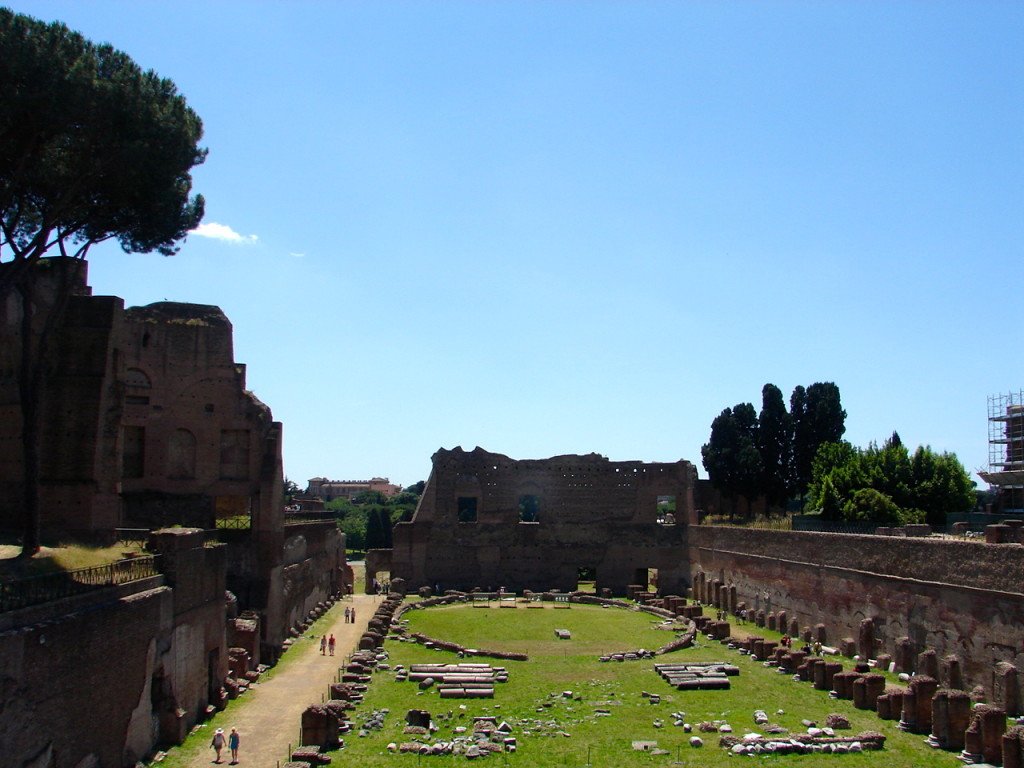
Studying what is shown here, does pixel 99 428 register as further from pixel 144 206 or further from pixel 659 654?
pixel 659 654

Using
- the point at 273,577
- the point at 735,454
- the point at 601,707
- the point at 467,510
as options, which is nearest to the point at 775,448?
the point at 735,454

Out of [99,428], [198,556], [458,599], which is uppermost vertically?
[99,428]

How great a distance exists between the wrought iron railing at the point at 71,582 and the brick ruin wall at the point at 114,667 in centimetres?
14

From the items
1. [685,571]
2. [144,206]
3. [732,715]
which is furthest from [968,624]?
[685,571]

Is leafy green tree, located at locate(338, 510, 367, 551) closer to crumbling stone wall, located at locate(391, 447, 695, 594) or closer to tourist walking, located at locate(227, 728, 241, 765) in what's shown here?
crumbling stone wall, located at locate(391, 447, 695, 594)

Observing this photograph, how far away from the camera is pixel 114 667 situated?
43.3 feet

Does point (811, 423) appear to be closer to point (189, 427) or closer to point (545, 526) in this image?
point (545, 526)

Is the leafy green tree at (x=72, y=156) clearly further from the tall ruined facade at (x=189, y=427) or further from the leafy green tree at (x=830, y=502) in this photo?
the leafy green tree at (x=830, y=502)

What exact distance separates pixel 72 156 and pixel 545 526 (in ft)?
92.3

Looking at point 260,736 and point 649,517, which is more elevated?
point 649,517

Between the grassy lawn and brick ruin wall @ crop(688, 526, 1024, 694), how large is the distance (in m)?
2.66

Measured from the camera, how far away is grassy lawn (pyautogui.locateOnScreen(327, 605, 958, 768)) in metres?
14.4

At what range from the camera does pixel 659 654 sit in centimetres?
2364

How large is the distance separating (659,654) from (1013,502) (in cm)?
1781
